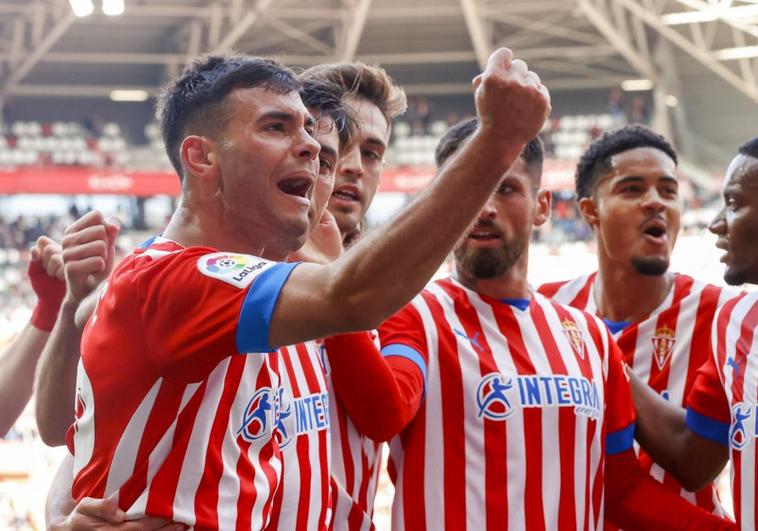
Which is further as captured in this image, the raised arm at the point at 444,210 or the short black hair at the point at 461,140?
the short black hair at the point at 461,140

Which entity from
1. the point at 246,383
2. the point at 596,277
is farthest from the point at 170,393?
the point at 596,277

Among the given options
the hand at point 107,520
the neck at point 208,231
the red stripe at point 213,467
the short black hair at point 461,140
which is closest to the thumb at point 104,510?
the hand at point 107,520

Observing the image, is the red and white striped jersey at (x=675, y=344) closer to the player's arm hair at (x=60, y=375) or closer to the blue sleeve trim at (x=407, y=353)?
the blue sleeve trim at (x=407, y=353)

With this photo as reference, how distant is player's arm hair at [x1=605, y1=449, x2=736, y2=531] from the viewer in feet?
9.27

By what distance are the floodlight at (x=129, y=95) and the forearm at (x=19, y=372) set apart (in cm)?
2247

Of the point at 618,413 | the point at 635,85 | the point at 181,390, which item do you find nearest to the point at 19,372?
the point at 181,390

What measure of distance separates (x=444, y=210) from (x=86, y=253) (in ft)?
4.29

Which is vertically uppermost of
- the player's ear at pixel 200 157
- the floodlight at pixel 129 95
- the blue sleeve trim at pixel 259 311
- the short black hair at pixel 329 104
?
the floodlight at pixel 129 95

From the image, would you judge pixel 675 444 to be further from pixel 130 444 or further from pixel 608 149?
pixel 130 444

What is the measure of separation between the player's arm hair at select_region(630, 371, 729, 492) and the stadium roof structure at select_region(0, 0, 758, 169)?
17850mm

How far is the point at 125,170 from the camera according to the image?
21203mm

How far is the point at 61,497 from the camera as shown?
237 centimetres

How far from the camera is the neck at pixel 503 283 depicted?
2947 mm

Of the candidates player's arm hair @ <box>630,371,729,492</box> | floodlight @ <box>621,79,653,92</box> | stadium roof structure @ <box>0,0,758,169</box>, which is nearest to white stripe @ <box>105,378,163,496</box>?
player's arm hair @ <box>630,371,729,492</box>
